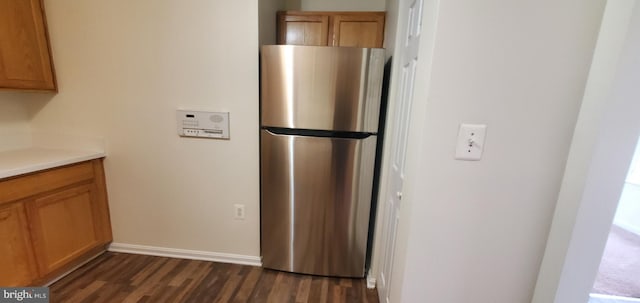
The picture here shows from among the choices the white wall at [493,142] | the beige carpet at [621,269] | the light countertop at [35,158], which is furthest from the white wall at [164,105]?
the beige carpet at [621,269]

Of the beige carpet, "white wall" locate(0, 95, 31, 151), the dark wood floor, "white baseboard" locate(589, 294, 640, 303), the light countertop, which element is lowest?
the dark wood floor

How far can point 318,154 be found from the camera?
1.62 meters

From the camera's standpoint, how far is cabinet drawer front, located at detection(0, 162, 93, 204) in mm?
1311

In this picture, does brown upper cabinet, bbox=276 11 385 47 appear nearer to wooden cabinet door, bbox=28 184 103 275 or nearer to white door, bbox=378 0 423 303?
white door, bbox=378 0 423 303

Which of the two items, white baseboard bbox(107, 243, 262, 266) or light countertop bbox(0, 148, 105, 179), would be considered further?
white baseboard bbox(107, 243, 262, 266)

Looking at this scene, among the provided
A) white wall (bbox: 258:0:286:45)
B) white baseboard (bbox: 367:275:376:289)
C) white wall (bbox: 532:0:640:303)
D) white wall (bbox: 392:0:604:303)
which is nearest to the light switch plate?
white wall (bbox: 392:0:604:303)

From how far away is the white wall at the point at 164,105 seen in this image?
1.62 metres

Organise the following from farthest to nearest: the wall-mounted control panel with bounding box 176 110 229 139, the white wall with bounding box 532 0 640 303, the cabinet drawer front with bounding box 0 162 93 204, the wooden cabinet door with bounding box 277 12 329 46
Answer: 1. the wooden cabinet door with bounding box 277 12 329 46
2. the wall-mounted control panel with bounding box 176 110 229 139
3. the cabinet drawer front with bounding box 0 162 93 204
4. the white wall with bounding box 532 0 640 303

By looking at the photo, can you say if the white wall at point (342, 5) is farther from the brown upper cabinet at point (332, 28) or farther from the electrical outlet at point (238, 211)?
the electrical outlet at point (238, 211)

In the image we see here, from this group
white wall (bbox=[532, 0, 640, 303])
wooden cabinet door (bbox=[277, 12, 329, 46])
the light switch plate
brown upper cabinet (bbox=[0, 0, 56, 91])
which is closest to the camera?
white wall (bbox=[532, 0, 640, 303])

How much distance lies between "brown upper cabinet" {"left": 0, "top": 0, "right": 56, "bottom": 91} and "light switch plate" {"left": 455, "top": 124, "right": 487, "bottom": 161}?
2.50 metres

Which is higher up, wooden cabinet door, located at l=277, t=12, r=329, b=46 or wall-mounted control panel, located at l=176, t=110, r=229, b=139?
wooden cabinet door, located at l=277, t=12, r=329, b=46

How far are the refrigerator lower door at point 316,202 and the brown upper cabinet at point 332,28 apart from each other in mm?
872

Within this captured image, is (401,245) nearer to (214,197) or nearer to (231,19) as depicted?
(214,197)
